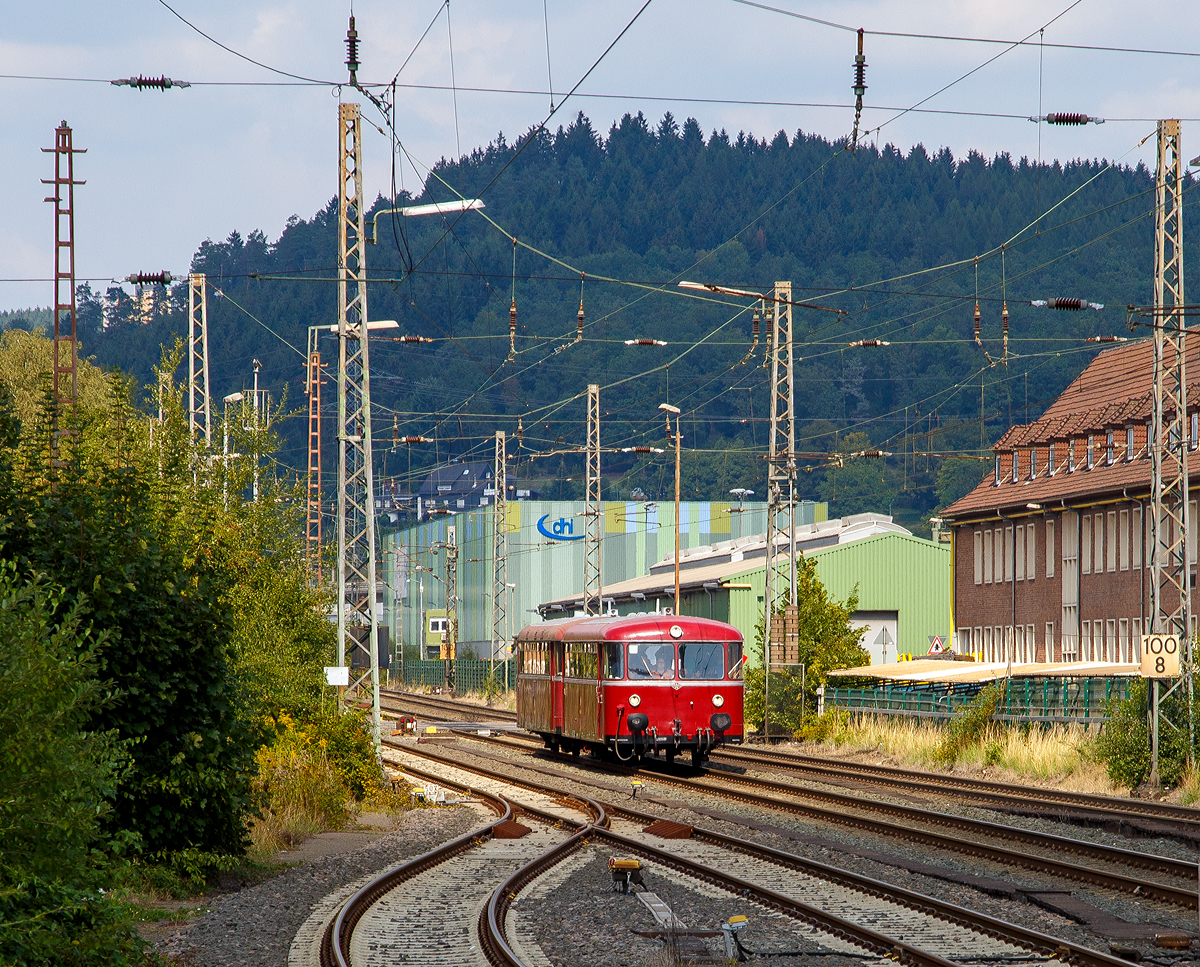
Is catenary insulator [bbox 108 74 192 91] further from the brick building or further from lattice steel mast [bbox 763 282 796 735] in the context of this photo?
the brick building

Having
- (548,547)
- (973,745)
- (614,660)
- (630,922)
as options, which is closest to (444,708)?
(548,547)

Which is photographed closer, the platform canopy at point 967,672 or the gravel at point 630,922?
the gravel at point 630,922

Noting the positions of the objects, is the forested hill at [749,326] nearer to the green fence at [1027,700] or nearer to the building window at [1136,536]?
the building window at [1136,536]

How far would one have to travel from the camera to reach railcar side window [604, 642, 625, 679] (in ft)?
96.7

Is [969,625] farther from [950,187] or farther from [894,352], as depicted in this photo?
[950,187]

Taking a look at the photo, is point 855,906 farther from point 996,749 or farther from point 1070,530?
point 1070,530

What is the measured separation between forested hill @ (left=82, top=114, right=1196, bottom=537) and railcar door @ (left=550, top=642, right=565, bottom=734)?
65185 millimetres

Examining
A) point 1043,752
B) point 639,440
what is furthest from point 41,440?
point 639,440

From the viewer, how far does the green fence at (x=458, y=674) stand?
69.3 metres

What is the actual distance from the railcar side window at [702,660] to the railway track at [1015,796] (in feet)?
8.34

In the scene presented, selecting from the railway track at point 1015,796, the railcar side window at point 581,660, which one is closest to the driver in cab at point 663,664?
the railcar side window at point 581,660

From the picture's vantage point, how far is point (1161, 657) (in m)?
24.3

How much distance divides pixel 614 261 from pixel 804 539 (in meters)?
124

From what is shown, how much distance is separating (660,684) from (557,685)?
5053 millimetres
